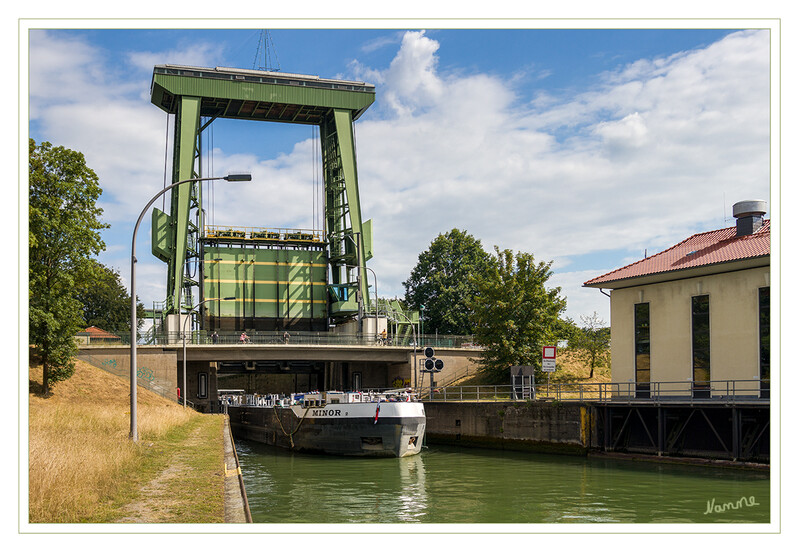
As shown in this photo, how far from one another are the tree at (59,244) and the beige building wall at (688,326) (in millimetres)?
28780

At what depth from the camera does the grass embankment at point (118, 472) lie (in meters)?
12.2

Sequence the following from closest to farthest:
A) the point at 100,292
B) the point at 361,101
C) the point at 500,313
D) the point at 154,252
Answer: the point at 500,313 → the point at 154,252 → the point at 361,101 → the point at 100,292

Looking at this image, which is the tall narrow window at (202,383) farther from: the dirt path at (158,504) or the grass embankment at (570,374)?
the dirt path at (158,504)

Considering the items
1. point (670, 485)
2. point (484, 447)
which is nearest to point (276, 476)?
point (670, 485)

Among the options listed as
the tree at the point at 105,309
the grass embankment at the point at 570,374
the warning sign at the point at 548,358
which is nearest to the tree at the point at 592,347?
the grass embankment at the point at 570,374

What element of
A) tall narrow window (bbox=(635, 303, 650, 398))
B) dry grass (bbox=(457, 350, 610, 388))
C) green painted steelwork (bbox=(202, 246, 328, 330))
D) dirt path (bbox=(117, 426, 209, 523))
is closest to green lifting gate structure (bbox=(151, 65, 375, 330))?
green painted steelwork (bbox=(202, 246, 328, 330))

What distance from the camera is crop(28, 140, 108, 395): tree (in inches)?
1686

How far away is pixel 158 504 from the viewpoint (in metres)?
13.3

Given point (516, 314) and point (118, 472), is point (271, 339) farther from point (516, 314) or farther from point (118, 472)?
point (118, 472)

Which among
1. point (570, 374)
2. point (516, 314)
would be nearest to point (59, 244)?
point (516, 314)
